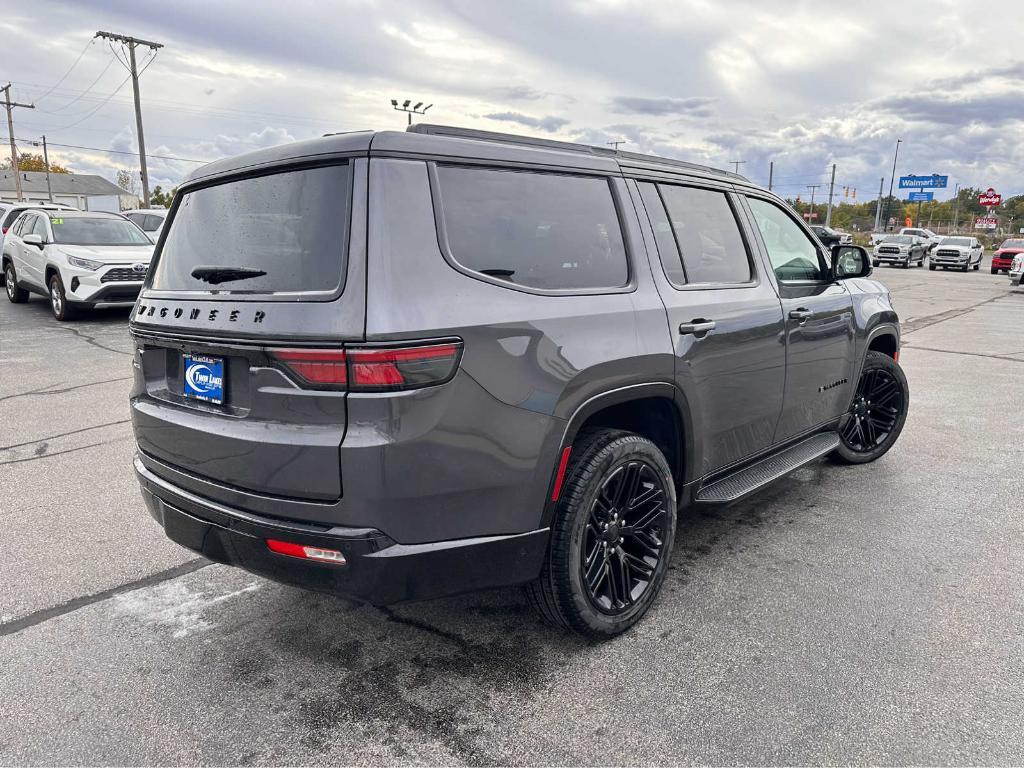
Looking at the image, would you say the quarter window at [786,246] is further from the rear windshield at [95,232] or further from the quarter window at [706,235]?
the rear windshield at [95,232]

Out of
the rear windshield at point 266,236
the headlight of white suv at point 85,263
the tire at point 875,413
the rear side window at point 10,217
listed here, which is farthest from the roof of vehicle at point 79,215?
the tire at point 875,413

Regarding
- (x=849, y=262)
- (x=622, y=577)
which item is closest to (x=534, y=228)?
(x=622, y=577)

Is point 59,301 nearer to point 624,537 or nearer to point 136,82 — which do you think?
point 624,537

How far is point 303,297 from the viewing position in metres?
2.26

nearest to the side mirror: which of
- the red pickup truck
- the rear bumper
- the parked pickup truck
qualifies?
the rear bumper

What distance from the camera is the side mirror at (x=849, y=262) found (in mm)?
4301

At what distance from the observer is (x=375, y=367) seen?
2145 mm

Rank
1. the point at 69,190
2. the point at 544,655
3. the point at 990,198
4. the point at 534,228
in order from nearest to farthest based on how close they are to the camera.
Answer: the point at 534,228 < the point at 544,655 < the point at 990,198 < the point at 69,190

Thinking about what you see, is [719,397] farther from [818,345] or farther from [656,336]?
[818,345]

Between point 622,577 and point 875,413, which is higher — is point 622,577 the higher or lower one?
the lower one

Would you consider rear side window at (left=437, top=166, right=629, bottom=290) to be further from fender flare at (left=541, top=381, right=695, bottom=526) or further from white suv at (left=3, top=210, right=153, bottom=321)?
white suv at (left=3, top=210, right=153, bottom=321)

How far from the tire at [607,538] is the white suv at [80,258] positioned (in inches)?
364

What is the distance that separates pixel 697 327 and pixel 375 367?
157cm

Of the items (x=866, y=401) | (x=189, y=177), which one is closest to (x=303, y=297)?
(x=189, y=177)
